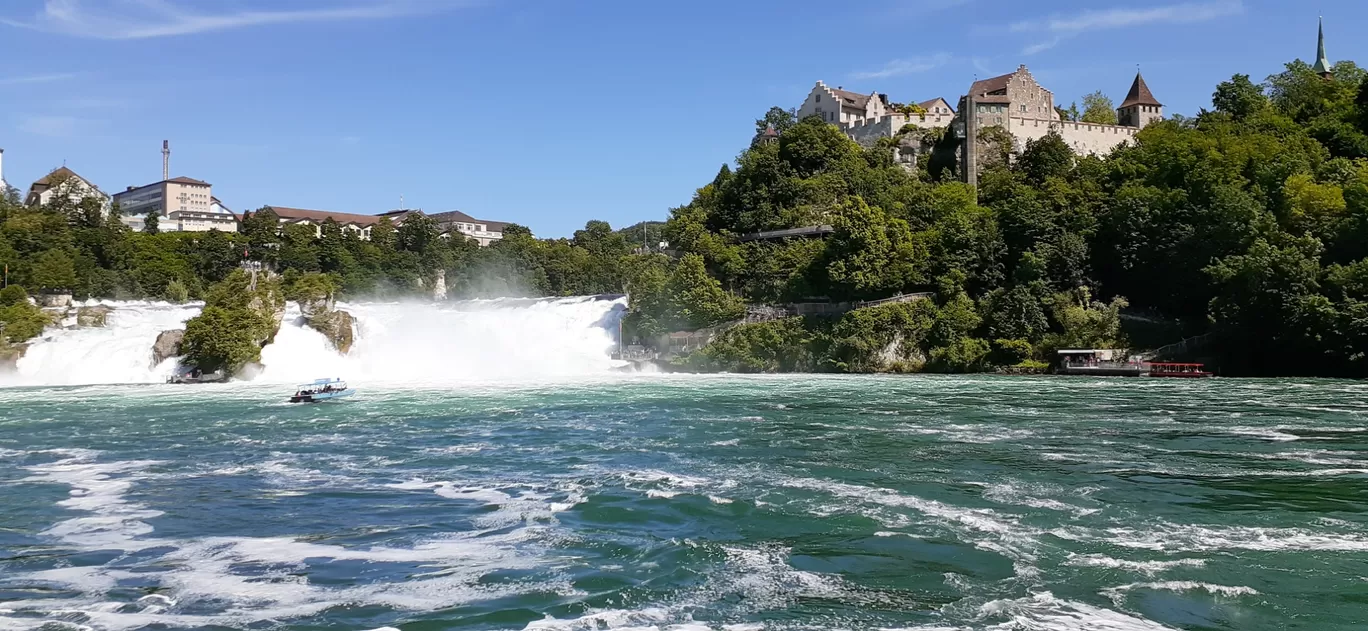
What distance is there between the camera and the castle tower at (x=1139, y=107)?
284 feet

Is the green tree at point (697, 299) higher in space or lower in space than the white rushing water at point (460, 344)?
higher

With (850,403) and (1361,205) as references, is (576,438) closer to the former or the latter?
(850,403)

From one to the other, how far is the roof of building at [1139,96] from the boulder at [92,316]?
7550 centimetres

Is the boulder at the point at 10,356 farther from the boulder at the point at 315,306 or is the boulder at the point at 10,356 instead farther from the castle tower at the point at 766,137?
the castle tower at the point at 766,137

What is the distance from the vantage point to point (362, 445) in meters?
26.2

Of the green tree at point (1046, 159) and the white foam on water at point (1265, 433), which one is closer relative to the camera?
the white foam on water at point (1265, 433)

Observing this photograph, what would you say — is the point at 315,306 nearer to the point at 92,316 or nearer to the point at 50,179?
the point at 92,316

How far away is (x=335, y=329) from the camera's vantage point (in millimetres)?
58031

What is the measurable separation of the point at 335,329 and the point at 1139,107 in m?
64.7

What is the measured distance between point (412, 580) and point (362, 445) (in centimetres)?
1346

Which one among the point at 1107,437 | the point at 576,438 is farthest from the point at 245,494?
the point at 1107,437

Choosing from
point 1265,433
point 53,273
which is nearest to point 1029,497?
point 1265,433

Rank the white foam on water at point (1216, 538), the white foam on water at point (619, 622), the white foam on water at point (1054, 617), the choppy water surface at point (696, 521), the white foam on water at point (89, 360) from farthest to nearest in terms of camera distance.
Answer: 1. the white foam on water at point (89, 360)
2. the white foam on water at point (1216, 538)
3. the choppy water surface at point (696, 521)
4. the white foam on water at point (619, 622)
5. the white foam on water at point (1054, 617)

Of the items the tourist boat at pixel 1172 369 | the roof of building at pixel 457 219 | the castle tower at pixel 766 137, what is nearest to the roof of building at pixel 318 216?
the roof of building at pixel 457 219
